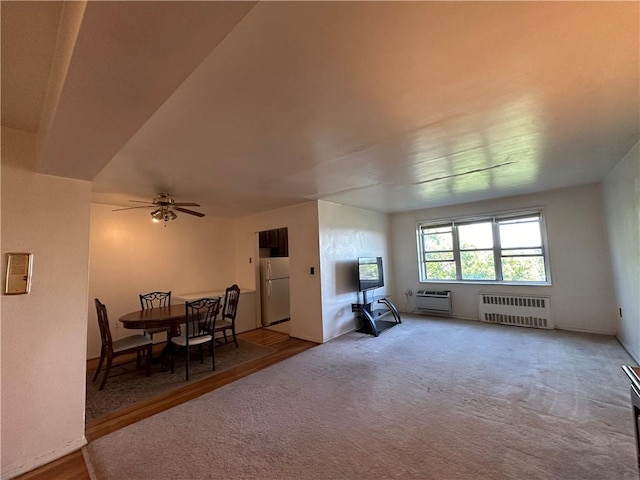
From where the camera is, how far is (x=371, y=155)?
106 inches

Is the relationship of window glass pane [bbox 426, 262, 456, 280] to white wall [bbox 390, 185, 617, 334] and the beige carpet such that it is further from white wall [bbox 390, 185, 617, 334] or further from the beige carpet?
the beige carpet

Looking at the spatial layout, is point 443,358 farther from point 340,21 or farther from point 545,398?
point 340,21

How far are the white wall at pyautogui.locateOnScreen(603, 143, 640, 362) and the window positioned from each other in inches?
39.2

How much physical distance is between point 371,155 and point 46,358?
318 centimetres

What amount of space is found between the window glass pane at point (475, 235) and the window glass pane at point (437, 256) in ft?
1.08

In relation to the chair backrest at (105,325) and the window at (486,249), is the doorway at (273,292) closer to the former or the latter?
the chair backrest at (105,325)

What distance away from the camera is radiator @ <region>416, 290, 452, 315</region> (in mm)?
5531

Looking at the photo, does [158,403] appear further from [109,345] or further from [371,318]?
[371,318]

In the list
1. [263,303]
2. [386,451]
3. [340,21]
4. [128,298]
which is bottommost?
[386,451]

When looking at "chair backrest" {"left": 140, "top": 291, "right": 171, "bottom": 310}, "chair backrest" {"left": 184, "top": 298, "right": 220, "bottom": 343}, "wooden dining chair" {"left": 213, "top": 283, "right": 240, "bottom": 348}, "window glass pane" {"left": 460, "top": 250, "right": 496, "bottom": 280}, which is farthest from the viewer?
"window glass pane" {"left": 460, "top": 250, "right": 496, "bottom": 280}

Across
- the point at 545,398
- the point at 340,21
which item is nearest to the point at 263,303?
the point at 545,398

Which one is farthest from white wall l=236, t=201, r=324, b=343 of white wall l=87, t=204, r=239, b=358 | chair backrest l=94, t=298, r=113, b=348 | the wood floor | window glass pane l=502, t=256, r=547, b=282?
window glass pane l=502, t=256, r=547, b=282

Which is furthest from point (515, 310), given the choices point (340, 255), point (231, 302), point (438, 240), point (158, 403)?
point (158, 403)

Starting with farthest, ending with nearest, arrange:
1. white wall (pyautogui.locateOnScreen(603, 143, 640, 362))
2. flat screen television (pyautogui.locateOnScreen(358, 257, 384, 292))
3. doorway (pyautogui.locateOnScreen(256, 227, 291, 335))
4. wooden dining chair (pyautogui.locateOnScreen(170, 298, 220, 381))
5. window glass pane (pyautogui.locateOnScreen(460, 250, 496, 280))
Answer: doorway (pyautogui.locateOnScreen(256, 227, 291, 335)) < window glass pane (pyautogui.locateOnScreen(460, 250, 496, 280)) < flat screen television (pyautogui.locateOnScreen(358, 257, 384, 292)) < wooden dining chair (pyautogui.locateOnScreen(170, 298, 220, 381)) < white wall (pyautogui.locateOnScreen(603, 143, 640, 362))
